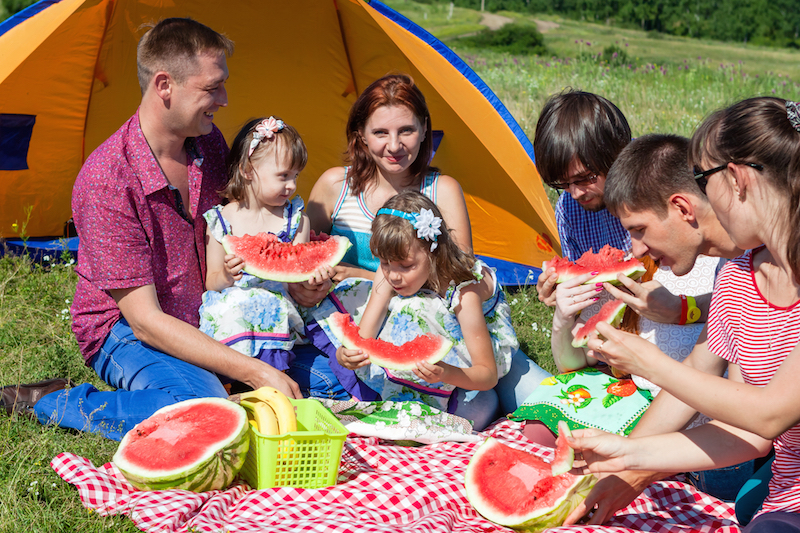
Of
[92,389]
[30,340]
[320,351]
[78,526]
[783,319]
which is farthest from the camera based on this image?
[30,340]

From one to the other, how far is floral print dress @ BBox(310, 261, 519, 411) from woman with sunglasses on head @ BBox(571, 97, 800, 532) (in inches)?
48.3

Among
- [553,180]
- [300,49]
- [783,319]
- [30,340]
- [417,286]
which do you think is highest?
[300,49]

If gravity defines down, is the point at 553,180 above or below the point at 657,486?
above

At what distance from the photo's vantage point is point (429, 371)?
324cm

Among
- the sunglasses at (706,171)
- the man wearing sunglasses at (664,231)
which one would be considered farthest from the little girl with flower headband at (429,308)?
the sunglasses at (706,171)

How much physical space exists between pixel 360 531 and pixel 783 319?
1.62 meters

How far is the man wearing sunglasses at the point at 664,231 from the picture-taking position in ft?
8.71

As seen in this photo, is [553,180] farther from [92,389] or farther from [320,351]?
[92,389]

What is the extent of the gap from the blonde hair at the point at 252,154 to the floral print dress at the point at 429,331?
852 mm

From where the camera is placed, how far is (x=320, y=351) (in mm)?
4090

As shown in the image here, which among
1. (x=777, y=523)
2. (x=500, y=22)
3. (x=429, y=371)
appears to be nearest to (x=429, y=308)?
(x=429, y=371)

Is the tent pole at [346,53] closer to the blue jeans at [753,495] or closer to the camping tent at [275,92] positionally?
the camping tent at [275,92]

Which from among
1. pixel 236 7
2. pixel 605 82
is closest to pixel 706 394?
pixel 236 7

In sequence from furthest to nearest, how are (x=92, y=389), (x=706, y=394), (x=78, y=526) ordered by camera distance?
(x=92, y=389) → (x=78, y=526) → (x=706, y=394)
